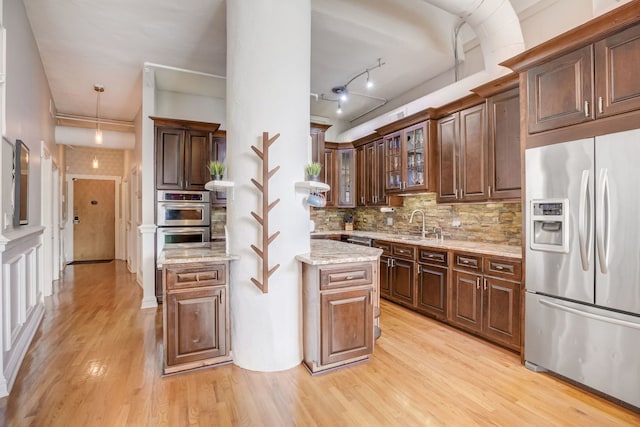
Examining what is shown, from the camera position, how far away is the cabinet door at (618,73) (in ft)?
6.81

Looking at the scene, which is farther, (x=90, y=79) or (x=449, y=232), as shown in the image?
(x=90, y=79)

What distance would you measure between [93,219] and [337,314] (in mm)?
8415

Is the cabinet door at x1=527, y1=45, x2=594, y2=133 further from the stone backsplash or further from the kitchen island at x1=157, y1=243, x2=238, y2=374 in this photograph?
the kitchen island at x1=157, y1=243, x2=238, y2=374

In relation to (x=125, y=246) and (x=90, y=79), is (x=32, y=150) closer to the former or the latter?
(x=90, y=79)

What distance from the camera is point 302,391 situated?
2334 millimetres

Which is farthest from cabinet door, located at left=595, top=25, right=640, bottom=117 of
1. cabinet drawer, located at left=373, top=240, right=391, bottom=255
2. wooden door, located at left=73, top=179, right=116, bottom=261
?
wooden door, located at left=73, top=179, right=116, bottom=261

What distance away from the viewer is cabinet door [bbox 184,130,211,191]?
4820 mm

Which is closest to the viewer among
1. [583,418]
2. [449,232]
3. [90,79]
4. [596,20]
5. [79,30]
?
[583,418]

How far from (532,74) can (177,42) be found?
371 cm

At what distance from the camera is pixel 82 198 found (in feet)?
27.3

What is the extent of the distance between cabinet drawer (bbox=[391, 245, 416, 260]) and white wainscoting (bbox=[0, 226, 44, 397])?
12.5 feet

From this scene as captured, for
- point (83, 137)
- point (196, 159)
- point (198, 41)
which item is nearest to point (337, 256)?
point (198, 41)

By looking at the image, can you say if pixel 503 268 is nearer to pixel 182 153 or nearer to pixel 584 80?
pixel 584 80

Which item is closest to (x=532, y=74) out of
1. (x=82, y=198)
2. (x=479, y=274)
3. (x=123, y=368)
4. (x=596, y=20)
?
(x=596, y=20)
